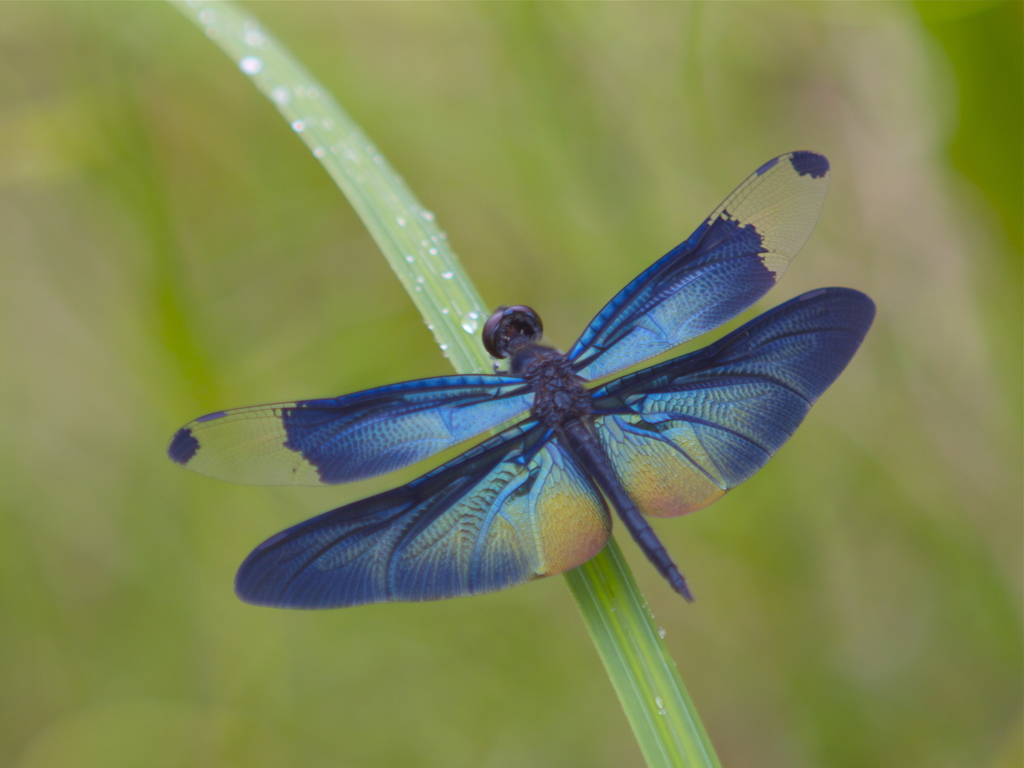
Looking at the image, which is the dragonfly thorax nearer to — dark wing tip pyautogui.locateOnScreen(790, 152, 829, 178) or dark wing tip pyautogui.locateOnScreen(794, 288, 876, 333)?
dark wing tip pyautogui.locateOnScreen(794, 288, 876, 333)

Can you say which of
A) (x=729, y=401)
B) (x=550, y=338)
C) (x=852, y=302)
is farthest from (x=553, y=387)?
(x=550, y=338)

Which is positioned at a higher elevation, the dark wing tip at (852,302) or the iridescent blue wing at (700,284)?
the iridescent blue wing at (700,284)

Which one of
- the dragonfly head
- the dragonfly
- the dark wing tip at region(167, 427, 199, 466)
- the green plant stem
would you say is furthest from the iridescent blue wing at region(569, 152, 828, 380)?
the dark wing tip at region(167, 427, 199, 466)

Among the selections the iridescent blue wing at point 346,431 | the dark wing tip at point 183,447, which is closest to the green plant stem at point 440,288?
the iridescent blue wing at point 346,431

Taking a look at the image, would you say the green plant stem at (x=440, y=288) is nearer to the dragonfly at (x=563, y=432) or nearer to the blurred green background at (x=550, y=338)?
the dragonfly at (x=563, y=432)

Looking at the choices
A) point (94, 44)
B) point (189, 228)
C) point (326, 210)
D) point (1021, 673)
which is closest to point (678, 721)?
point (1021, 673)

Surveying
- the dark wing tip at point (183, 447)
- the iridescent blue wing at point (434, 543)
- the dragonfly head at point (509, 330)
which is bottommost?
the iridescent blue wing at point (434, 543)
